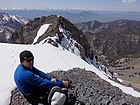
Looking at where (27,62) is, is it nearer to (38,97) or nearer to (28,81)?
(28,81)

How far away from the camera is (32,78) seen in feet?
22.9

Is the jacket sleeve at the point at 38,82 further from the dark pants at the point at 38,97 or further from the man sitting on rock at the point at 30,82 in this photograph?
the dark pants at the point at 38,97

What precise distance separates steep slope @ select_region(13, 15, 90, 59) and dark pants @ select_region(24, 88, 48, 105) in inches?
1244

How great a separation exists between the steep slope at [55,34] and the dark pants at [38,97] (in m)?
31.6

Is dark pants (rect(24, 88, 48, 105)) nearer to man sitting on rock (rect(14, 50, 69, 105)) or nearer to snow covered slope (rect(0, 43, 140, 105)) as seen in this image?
man sitting on rock (rect(14, 50, 69, 105))

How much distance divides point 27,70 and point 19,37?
2023 inches

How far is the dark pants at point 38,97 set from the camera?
7.21 m

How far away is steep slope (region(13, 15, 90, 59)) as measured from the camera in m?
44.9

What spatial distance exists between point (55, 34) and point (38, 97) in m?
37.2

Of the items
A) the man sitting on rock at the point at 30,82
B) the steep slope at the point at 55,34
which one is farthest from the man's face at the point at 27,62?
the steep slope at the point at 55,34

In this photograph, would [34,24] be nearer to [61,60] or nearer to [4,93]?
[61,60]

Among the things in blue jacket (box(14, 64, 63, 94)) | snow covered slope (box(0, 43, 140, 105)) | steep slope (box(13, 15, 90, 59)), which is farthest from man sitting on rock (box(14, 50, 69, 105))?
steep slope (box(13, 15, 90, 59))

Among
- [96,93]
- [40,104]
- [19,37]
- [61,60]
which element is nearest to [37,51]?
[61,60]

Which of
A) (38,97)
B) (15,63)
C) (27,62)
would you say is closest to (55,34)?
(15,63)
